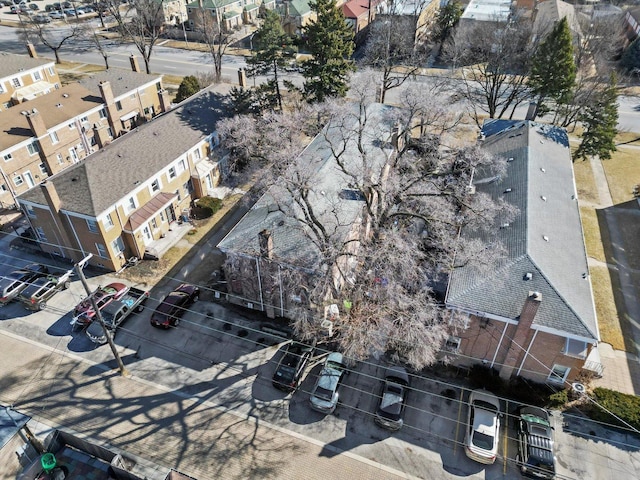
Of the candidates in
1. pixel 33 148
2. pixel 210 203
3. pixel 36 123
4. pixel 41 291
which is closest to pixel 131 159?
pixel 210 203

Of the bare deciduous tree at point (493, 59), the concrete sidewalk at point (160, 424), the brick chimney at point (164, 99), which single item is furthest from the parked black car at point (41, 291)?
the bare deciduous tree at point (493, 59)

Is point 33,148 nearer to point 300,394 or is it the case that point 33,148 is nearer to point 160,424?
point 160,424

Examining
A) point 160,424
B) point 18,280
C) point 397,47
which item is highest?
point 397,47

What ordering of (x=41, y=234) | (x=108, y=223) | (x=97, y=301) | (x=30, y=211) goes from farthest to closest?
1. (x=41, y=234)
2. (x=30, y=211)
3. (x=108, y=223)
4. (x=97, y=301)

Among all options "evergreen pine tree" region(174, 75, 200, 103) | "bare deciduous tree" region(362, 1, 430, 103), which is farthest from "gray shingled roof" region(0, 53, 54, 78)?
"bare deciduous tree" region(362, 1, 430, 103)

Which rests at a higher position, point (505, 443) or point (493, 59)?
point (493, 59)

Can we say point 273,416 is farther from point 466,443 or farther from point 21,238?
point 21,238

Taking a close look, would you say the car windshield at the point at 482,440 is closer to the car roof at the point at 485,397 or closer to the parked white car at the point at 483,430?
the parked white car at the point at 483,430

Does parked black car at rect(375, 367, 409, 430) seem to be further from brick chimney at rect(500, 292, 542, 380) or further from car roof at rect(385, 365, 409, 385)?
brick chimney at rect(500, 292, 542, 380)
